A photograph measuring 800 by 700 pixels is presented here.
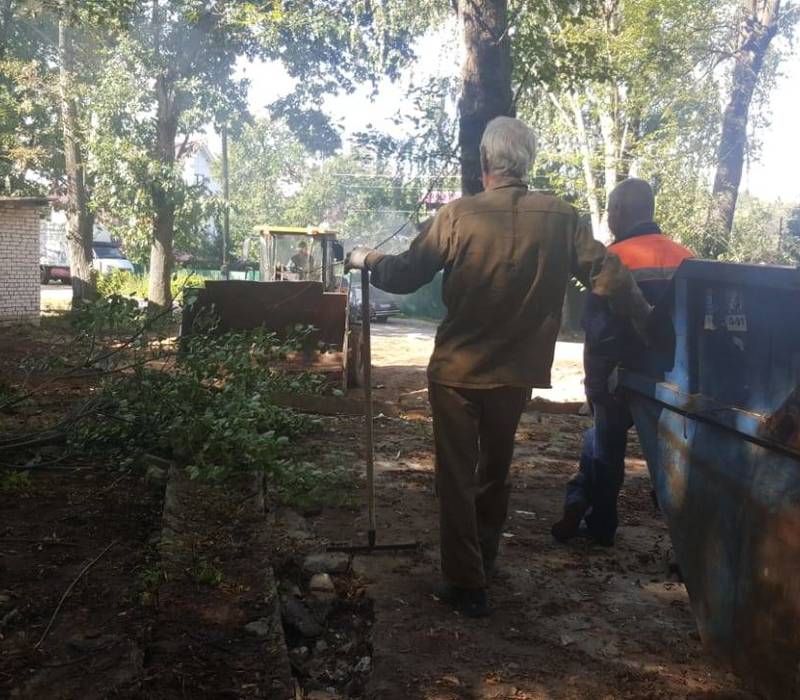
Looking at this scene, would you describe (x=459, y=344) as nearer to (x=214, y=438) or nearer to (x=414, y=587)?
(x=414, y=587)

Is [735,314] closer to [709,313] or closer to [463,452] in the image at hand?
[709,313]

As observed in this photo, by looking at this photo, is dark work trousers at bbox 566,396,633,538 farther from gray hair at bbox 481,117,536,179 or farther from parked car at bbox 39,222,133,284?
parked car at bbox 39,222,133,284

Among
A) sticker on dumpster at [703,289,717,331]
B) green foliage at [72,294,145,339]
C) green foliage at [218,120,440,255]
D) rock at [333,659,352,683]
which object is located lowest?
rock at [333,659,352,683]

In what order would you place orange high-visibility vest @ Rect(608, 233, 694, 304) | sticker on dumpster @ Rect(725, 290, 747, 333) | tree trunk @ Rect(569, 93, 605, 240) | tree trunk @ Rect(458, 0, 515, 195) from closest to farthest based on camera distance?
sticker on dumpster @ Rect(725, 290, 747, 333), orange high-visibility vest @ Rect(608, 233, 694, 304), tree trunk @ Rect(458, 0, 515, 195), tree trunk @ Rect(569, 93, 605, 240)

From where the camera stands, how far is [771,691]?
8.05 ft

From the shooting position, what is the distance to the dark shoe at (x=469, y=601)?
3555mm

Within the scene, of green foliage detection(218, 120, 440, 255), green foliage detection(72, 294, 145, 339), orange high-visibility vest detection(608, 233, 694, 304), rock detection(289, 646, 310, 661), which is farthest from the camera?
green foliage detection(218, 120, 440, 255)

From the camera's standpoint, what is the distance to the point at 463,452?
356cm

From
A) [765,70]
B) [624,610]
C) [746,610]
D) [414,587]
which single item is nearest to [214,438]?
[414,587]

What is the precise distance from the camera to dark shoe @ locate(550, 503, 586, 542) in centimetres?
446

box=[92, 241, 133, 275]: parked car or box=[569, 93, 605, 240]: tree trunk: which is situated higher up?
box=[569, 93, 605, 240]: tree trunk

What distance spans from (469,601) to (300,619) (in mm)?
713

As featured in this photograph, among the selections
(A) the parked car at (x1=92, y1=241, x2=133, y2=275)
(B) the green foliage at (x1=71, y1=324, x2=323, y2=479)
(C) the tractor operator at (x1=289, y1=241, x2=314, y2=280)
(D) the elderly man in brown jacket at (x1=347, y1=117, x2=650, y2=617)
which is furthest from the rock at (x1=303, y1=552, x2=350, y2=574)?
(A) the parked car at (x1=92, y1=241, x2=133, y2=275)

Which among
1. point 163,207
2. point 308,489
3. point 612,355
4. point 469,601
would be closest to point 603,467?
point 612,355
